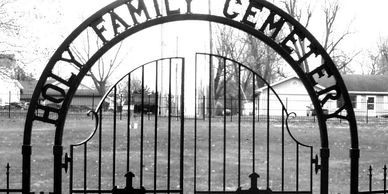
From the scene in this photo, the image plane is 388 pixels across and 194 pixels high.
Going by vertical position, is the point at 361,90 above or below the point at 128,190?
above

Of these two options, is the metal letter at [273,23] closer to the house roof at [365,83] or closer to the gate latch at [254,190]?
the gate latch at [254,190]

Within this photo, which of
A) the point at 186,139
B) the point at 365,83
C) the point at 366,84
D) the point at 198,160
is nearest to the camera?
the point at 198,160

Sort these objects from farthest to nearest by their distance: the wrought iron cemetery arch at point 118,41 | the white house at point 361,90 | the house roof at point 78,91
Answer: the house roof at point 78,91 < the white house at point 361,90 < the wrought iron cemetery arch at point 118,41

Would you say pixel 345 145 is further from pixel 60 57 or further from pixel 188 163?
pixel 60 57

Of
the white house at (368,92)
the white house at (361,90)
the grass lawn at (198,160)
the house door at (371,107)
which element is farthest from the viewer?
the white house at (368,92)

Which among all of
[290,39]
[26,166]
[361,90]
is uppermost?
[361,90]

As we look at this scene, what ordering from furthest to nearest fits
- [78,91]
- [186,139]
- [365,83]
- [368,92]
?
[78,91] → [365,83] → [368,92] → [186,139]

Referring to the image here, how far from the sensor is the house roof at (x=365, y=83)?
159ft

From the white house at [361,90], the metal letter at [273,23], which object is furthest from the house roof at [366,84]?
the metal letter at [273,23]

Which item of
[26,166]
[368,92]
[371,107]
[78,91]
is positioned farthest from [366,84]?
[26,166]

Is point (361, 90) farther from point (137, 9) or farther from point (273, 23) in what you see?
point (137, 9)

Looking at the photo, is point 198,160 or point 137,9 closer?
point 137,9

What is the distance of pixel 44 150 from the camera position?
13.7 meters

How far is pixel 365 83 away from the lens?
4950 cm
